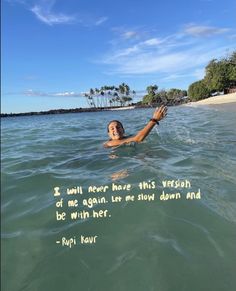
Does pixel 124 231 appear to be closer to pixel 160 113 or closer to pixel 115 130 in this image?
pixel 160 113

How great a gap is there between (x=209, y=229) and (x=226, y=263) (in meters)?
0.71

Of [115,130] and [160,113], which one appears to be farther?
[115,130]

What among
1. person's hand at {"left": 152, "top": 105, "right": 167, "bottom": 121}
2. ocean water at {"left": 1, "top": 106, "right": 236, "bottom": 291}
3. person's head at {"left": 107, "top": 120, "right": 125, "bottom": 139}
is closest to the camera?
ocean water at {"left": 1, "top": 106, "right": 236, "bottom": 291}

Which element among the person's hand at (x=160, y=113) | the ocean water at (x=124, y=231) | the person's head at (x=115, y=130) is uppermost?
the person's hand at (x=160, y=113)

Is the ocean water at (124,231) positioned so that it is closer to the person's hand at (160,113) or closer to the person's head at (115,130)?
the person's hand at (160,113)

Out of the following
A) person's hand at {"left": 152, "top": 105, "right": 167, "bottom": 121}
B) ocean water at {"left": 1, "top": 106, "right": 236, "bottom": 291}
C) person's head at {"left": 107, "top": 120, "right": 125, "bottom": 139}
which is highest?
person's hand at {"left": 152, "top": 105, "right": 167, "bottom": 121}

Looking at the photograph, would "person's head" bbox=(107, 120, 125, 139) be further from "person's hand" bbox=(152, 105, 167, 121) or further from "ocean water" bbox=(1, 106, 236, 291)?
"ocean water" bbox=(1, 106, 236, 291)

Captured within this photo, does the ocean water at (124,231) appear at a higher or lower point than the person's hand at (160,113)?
lower

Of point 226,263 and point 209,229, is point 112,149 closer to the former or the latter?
point 209,229

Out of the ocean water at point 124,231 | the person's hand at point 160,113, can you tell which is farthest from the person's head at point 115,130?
the ocean water at point 124,231

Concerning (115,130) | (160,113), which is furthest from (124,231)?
(115,130)

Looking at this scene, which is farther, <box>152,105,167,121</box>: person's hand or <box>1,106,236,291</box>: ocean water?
<box>152,105,167,121</box>: person's hand

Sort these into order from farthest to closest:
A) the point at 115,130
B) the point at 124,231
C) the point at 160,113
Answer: the point at 115,130 < the point at 160,113 < the point at 124,231

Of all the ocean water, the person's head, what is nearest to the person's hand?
the ocean water
